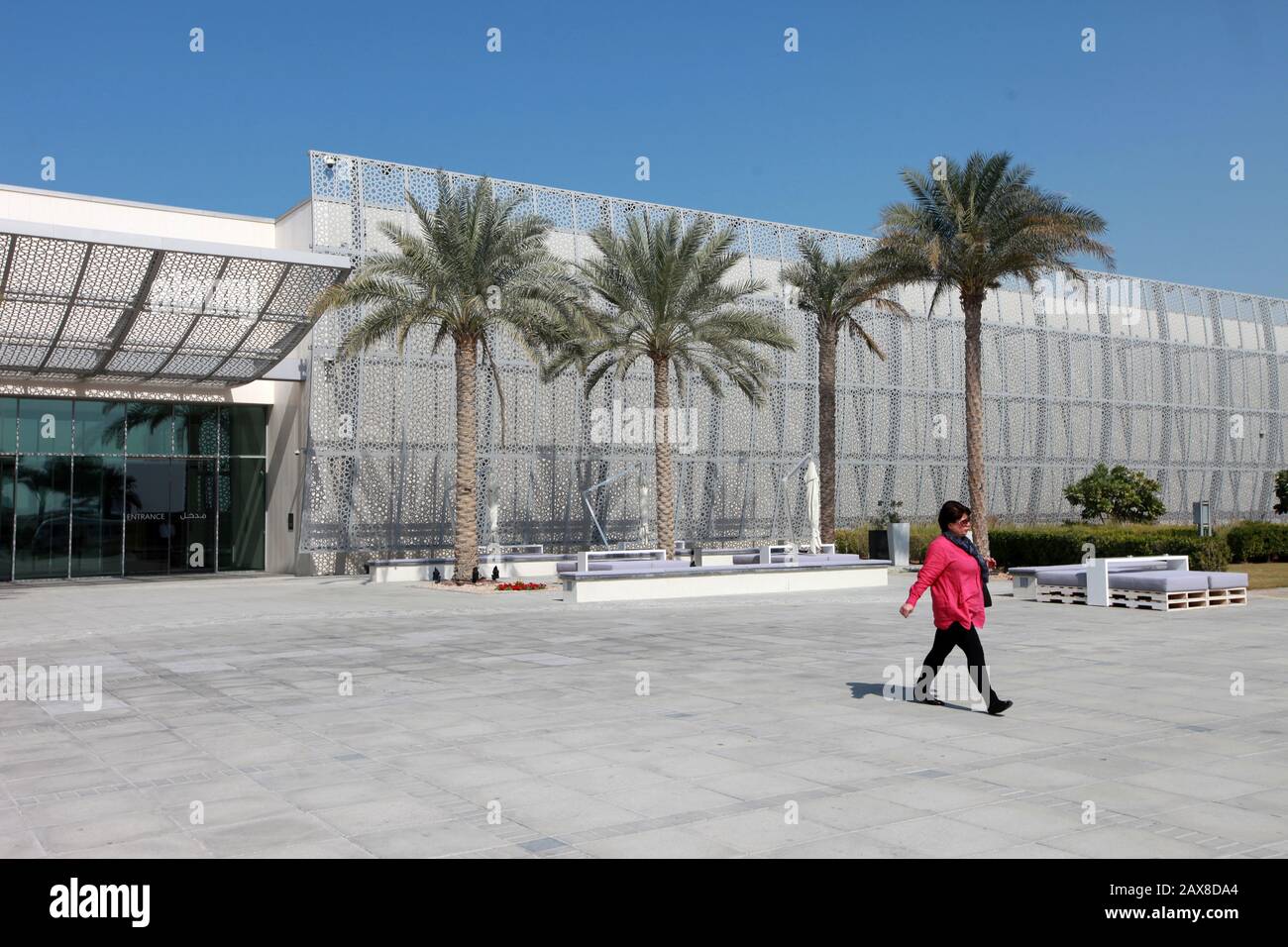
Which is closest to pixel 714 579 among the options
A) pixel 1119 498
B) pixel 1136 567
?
pixel 1136 567

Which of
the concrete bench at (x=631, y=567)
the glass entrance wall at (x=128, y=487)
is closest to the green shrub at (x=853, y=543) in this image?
the concrete bench at (x=631, y=567)

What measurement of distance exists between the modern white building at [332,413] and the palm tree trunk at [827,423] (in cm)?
315

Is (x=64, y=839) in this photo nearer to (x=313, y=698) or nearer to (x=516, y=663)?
(x=313, y=698)

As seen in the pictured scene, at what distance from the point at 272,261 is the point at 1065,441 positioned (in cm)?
3482

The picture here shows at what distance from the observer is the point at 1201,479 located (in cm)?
5091

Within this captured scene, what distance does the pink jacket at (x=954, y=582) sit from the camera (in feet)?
28.6

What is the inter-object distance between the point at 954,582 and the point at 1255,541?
92.7 feet

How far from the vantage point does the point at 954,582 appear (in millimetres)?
8734

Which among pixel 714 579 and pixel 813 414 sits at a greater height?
pixel 813 414

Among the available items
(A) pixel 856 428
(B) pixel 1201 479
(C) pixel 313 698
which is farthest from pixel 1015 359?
(C) pixel 313 698

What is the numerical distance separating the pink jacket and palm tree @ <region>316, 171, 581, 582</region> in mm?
15989

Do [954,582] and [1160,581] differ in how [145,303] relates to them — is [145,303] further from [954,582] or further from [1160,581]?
[1160,581]

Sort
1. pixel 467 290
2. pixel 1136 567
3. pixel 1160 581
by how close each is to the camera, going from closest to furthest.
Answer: pixel 1160 581
pixel 1136 567
pixel 467 290

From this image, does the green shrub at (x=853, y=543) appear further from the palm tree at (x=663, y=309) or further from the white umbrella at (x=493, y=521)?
the white umbrella at (x=493, y=521)
